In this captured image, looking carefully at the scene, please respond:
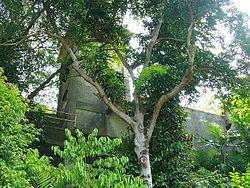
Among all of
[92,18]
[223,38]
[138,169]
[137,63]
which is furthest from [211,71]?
[92,18]

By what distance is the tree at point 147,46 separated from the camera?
299 inches

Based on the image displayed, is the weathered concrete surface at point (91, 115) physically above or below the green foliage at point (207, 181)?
above

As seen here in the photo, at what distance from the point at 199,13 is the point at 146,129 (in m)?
2.98

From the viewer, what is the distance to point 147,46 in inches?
364

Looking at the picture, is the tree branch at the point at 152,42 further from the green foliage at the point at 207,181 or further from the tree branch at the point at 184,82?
the green foliage at the point at 207,181

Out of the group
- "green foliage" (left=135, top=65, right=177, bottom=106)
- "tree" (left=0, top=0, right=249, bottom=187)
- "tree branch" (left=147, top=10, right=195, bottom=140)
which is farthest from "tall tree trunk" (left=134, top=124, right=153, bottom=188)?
"green foliage" (left=135, top=65, right=177, bottom=106)

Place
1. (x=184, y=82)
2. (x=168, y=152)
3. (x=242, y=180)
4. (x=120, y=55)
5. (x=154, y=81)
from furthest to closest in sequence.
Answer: (x=120, y=55)
(x=168, y=152)
(x=154, y=81)
(x=184, y=82)
(x=242, y=180)

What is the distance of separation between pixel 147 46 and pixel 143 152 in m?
3.39

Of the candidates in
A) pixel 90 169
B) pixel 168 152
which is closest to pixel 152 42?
Result: pixel 168 152

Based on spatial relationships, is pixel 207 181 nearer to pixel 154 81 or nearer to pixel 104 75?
pixel 154 81

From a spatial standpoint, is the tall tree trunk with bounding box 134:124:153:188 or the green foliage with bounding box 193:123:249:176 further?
the green foliage with bounding box 193:123:249:176

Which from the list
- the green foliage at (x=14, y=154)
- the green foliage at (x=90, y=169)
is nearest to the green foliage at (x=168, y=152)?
the green foliage at (x=90, y=169)

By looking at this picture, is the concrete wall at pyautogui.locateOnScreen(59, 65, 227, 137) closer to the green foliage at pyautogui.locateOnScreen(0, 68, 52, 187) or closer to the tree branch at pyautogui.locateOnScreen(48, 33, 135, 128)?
the tree branch at pyautogui.locateOnScreen(48, 33, 135, 128)

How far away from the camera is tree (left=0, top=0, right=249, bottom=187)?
24.9ft
